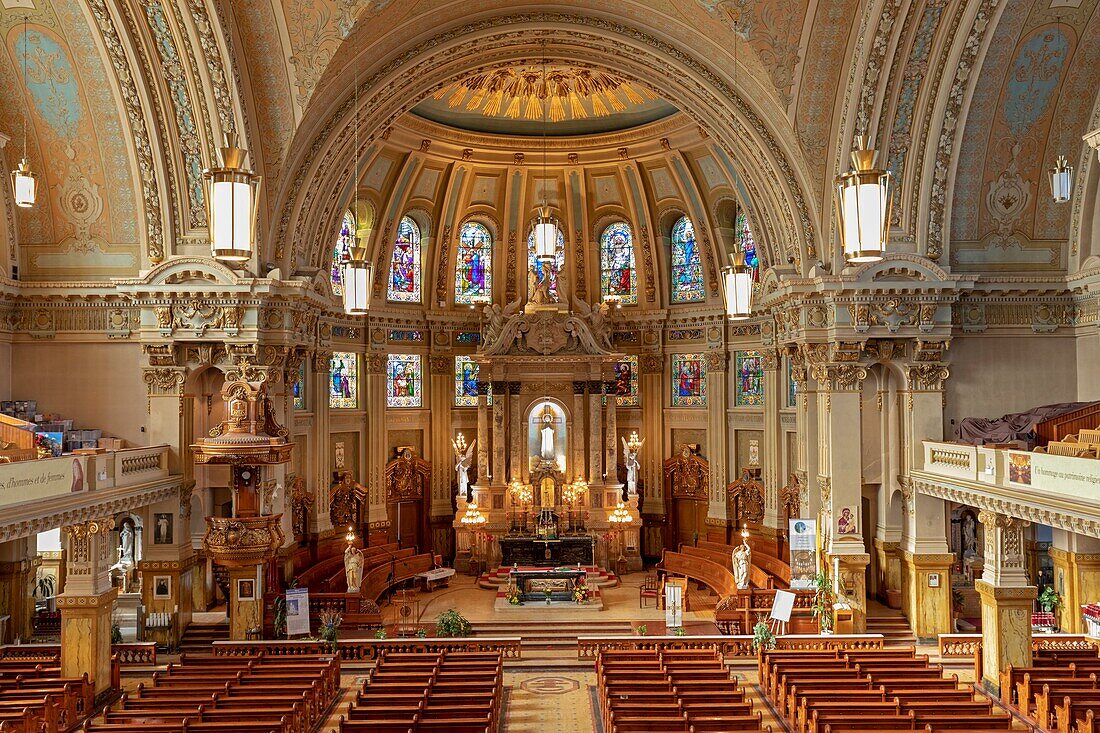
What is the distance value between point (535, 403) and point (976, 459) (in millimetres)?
15312

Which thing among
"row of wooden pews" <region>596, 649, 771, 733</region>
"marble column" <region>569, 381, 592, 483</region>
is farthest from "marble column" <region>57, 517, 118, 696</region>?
"marble column" <region>569, 381, 592, 483</region>

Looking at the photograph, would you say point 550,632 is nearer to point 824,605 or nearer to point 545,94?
point 824,605

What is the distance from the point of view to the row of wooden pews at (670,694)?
551 inches

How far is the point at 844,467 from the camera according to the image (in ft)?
73.6

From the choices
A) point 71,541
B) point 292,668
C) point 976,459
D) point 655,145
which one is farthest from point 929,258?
point 71,541

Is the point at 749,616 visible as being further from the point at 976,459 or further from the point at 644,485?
the point at 644,485

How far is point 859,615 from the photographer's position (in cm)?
2147

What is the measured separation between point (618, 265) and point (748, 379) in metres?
6.23

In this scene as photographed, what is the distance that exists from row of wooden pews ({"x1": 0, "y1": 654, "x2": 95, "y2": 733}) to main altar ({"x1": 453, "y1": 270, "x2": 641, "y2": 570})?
1395 centimetres

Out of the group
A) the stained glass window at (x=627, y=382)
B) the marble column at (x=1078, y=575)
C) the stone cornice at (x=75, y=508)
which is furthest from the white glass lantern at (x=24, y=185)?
the marble column at (x=1078, y=575)

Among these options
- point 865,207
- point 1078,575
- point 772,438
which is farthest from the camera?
point 772,438

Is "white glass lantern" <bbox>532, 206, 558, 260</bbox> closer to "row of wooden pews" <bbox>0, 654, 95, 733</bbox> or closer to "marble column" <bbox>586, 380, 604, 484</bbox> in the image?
"marble column" <bbox>586, 380, 604, 484</bbox>

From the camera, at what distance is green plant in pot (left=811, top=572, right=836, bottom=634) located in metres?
21.2

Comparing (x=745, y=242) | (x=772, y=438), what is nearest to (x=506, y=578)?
(x=772, y=438)
